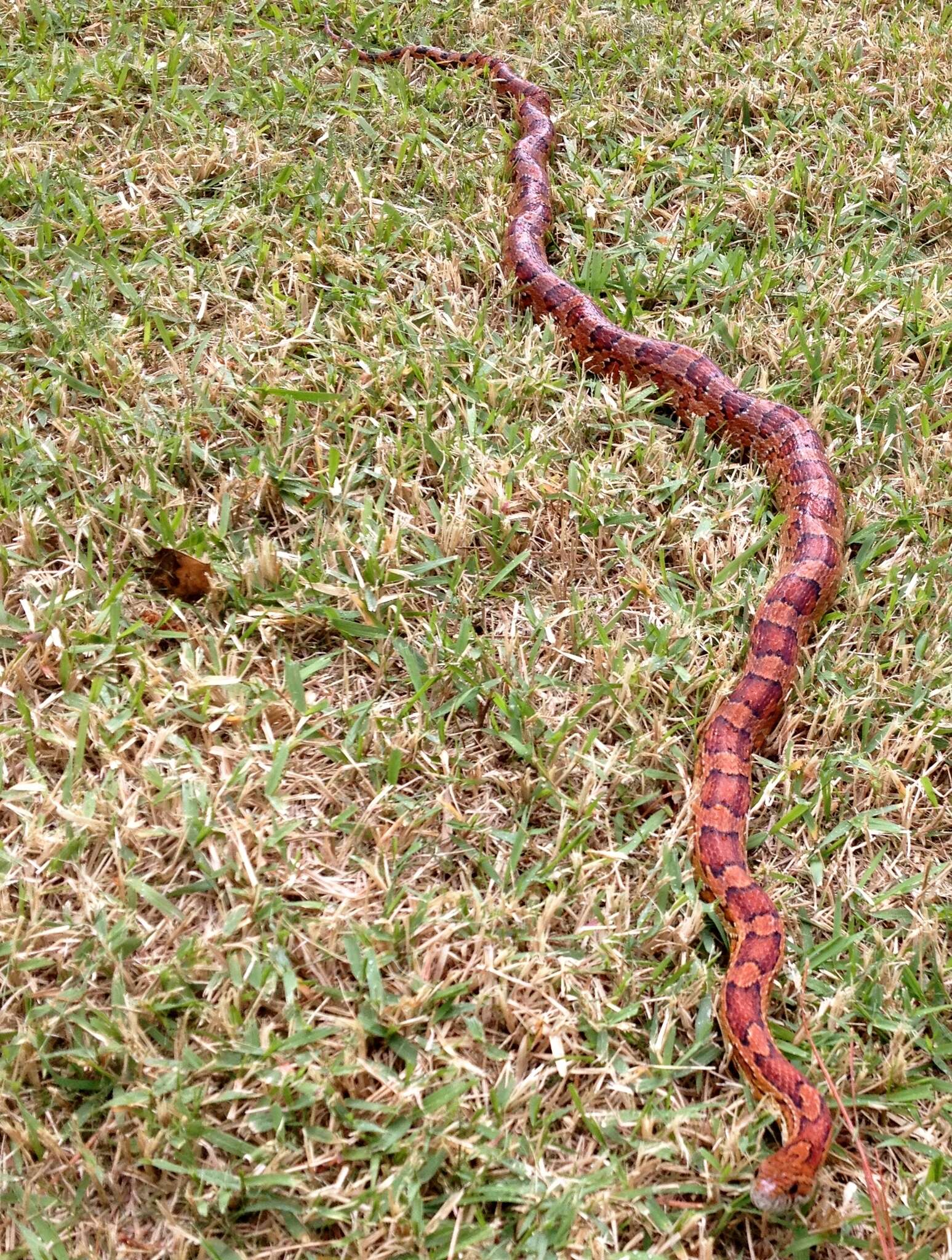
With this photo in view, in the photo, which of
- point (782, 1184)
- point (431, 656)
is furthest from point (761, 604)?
point (782, 1184)

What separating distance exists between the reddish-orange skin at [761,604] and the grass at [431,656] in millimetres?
89

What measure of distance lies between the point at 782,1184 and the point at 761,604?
6.29 feet

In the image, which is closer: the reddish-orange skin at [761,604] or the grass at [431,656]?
the grass at [431,656]

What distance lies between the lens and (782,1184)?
268cm

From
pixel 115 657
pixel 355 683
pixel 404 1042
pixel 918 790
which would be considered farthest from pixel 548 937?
pixel 115 657

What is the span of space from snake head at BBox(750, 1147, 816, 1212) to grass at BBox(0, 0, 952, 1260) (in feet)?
0.18

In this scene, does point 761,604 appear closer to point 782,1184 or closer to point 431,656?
point 431,656

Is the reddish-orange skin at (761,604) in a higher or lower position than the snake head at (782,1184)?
higher

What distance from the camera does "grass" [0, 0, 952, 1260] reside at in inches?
108

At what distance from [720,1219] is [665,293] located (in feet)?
12.4

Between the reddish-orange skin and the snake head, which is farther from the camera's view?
the reddish-orange skin

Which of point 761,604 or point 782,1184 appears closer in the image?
point 782,1184

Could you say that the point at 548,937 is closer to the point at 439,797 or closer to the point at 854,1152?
the point at 439,797

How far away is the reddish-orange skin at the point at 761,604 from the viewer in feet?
9.37
